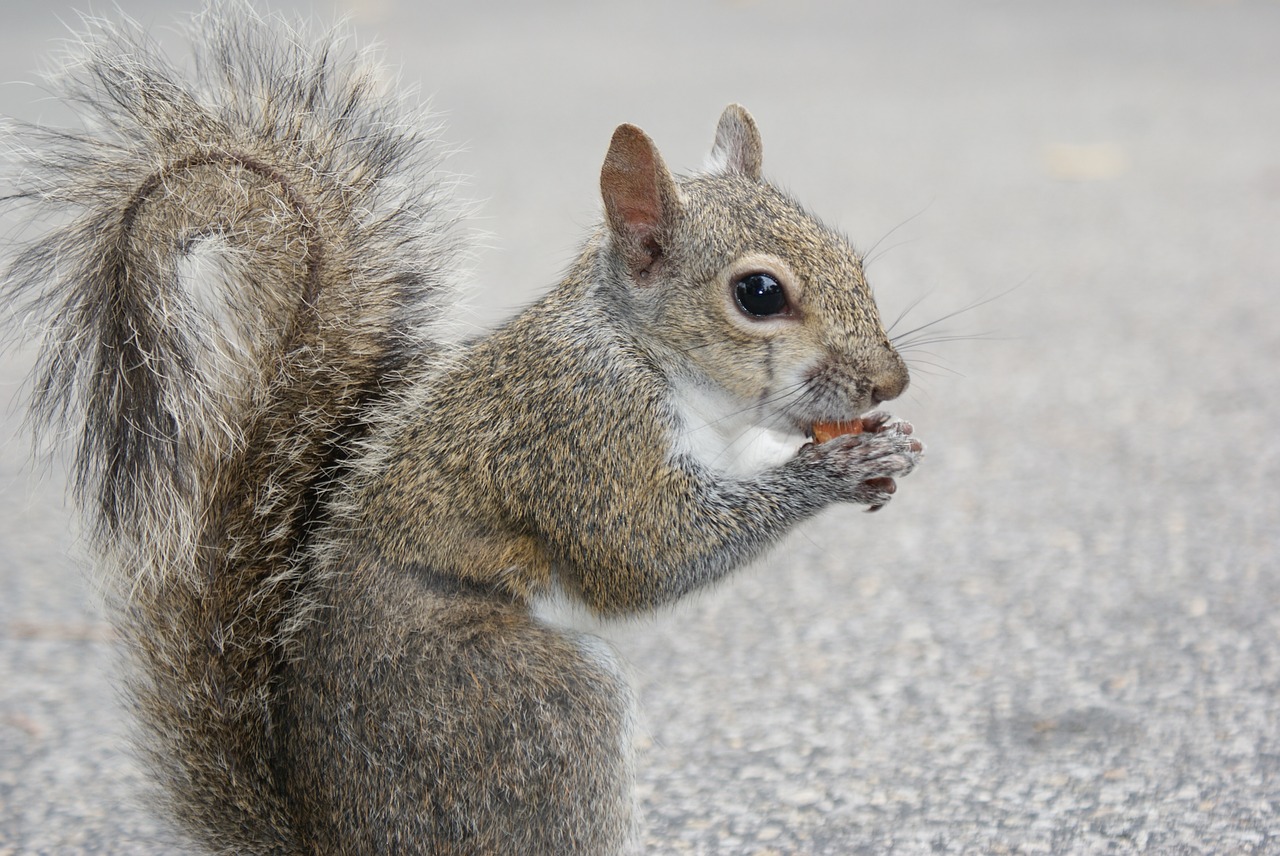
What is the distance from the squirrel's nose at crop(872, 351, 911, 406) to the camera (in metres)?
1.52

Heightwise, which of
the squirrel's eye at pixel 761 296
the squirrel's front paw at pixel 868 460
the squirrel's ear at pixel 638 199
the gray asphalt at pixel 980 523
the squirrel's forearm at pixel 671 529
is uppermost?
the squirrel's ear at pixel 638 199

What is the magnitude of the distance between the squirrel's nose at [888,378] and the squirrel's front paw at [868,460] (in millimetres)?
44

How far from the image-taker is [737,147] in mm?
1832

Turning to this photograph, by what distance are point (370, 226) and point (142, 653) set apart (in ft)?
1.71

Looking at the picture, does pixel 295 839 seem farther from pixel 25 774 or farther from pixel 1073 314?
pixel 1073 314

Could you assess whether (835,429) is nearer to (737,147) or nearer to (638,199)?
(638,199)

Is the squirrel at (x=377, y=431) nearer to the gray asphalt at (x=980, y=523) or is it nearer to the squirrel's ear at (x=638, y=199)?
the squirrel's ear at (x=638, y=199)

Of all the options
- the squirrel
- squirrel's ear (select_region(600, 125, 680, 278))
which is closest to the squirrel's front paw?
the squirrel

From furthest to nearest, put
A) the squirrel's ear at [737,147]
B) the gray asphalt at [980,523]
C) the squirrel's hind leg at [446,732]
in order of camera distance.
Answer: the squirrel's ear at [737,147], the gray asphalt at [980,523], the squirrel's hind leg at [446,732]

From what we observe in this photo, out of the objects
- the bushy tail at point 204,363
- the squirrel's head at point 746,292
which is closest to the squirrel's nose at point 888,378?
the squirrel's head at point 746,292

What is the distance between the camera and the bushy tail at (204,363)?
1353 mm

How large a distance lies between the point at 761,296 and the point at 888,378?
0.57 feet

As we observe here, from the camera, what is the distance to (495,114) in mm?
5500

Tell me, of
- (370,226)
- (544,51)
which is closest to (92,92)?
(370,226)
